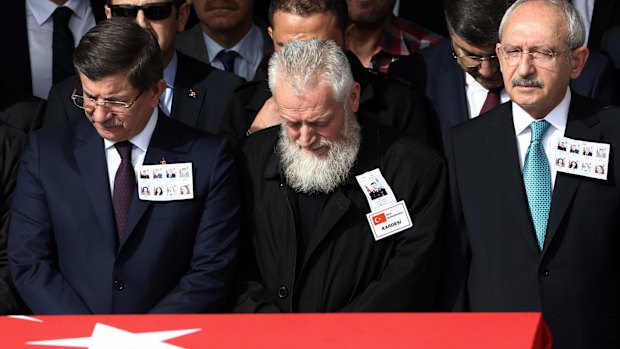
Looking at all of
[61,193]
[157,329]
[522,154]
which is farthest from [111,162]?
[522,154]

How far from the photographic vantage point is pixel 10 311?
15.7ft

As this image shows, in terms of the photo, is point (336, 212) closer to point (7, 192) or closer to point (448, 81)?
point (448, 81)

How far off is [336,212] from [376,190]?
0.17 m

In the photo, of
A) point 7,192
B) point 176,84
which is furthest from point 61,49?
point 7,192

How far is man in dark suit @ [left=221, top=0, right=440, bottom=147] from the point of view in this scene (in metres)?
5.07

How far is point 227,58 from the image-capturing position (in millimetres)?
6363

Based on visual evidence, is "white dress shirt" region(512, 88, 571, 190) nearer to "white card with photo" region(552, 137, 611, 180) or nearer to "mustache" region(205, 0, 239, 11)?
"white card with photo" region(552, 137, 611, 180)

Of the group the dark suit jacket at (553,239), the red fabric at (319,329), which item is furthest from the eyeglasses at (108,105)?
the dark suit jacket at (553,239)

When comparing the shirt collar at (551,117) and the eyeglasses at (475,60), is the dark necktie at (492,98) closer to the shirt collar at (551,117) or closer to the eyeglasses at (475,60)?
the eyeglasses at (475,60)

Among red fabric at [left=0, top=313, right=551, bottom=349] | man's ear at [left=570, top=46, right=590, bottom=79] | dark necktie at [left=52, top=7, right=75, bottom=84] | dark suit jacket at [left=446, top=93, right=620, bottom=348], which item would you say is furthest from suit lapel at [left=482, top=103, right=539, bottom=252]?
dark necktie at [left=52, top=7, right=75, bottom=84]

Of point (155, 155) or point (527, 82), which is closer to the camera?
point (527, 82)

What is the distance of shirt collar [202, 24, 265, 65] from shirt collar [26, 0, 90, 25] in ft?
2.16

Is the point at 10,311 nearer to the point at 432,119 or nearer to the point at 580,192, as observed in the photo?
the point at 432,119

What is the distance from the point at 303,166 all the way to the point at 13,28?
220 cm
